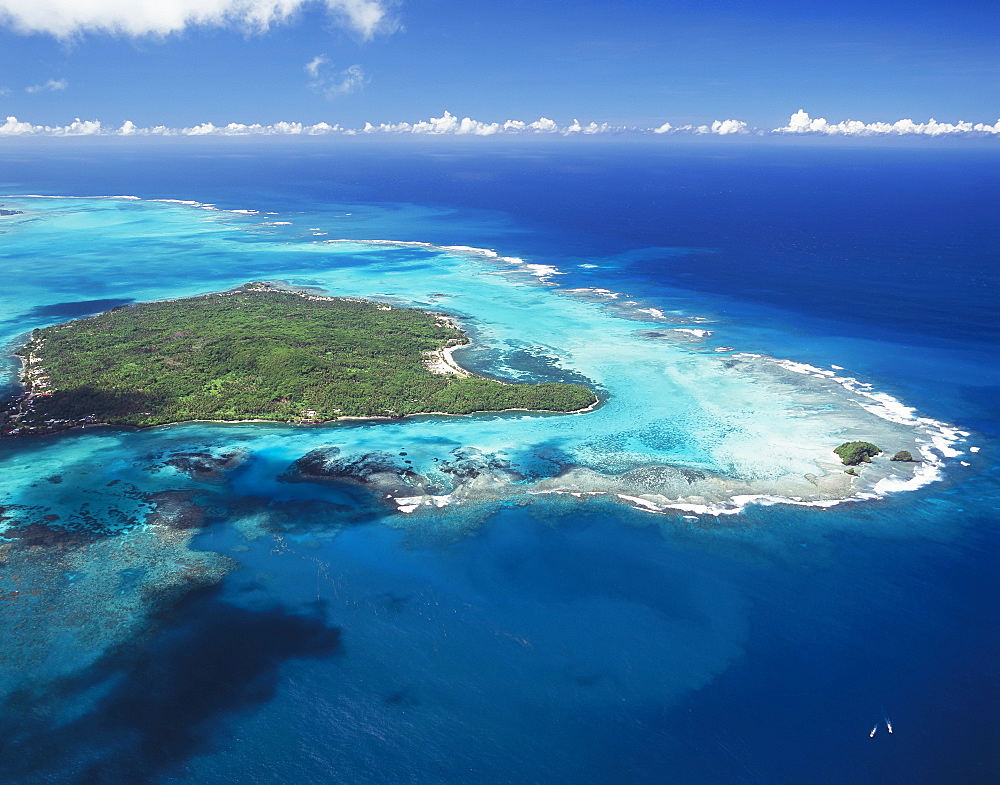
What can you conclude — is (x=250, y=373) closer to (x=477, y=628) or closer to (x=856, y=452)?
(x=477, y=628)

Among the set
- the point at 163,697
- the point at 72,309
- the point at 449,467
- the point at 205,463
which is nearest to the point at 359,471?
the point at 449,467

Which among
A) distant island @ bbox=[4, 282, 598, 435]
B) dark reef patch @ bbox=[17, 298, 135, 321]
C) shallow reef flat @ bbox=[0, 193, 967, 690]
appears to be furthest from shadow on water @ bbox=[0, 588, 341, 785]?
dark reef patch @ bbox=[17, 298, 135, 321]

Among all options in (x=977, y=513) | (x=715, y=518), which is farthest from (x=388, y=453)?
(x=977, y=513)

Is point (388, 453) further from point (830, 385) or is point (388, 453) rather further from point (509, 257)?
point (509, 257)

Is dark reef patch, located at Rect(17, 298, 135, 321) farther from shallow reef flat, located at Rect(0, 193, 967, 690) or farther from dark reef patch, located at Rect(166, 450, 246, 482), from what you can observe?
dark reef patch, located at Rect(166, 450, 246, 482)

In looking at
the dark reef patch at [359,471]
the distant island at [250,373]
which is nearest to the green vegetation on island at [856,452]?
the distant island at [250,373]
